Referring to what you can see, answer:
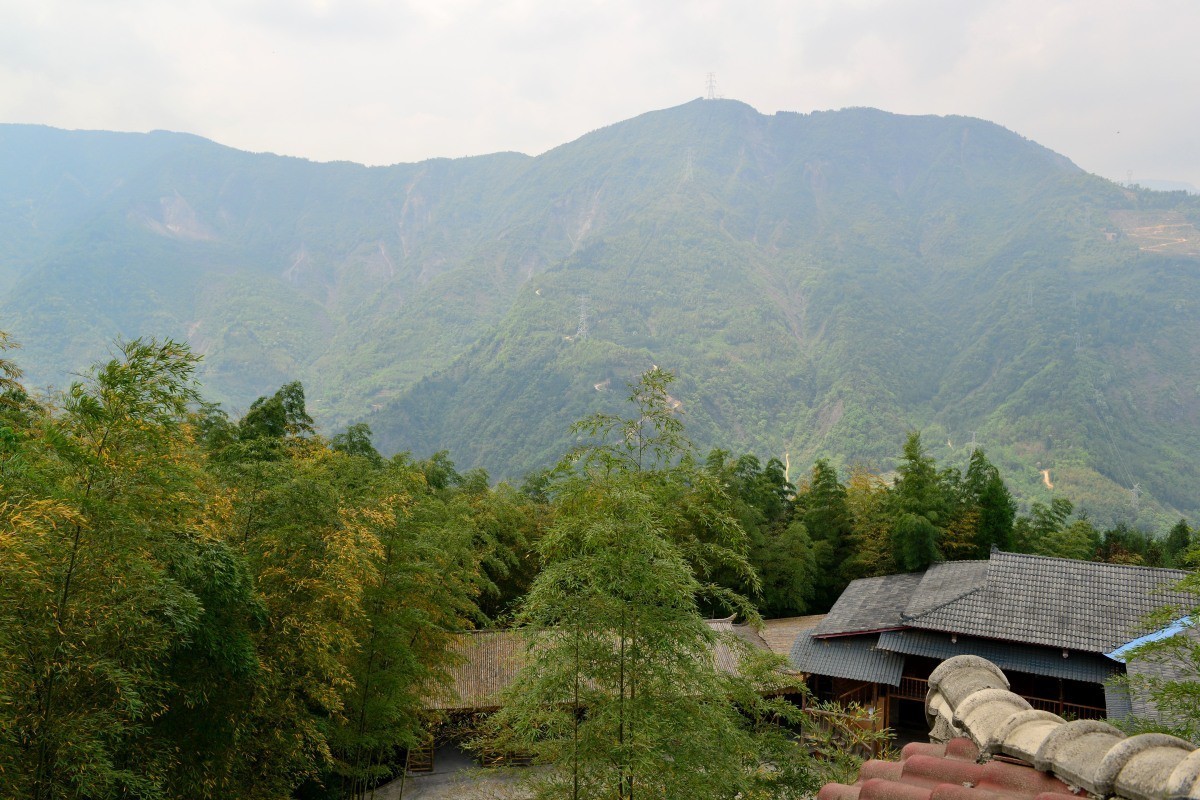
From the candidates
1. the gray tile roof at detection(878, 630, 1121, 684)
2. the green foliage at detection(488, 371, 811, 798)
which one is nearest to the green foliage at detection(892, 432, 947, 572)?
the gray tile roof at detection(878, 630, 1121, 684)

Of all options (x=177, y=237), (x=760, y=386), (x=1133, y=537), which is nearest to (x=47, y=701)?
(x=1133, y=537)

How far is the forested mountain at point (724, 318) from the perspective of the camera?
8056cm

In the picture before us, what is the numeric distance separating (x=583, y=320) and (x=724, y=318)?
91.9ft

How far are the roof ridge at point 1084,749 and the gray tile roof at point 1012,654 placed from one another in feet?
38.2

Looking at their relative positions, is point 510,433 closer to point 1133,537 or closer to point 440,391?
point 440,391

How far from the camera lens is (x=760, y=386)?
325 ft

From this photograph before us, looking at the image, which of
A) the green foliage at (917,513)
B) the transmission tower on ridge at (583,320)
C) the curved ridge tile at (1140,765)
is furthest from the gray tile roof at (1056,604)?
the transmission tower on ridge at (583,320)

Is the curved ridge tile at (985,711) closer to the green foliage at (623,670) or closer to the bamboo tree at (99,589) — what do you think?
the green foliage at (623,670)

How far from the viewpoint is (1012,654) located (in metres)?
14.1

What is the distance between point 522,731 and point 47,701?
332cm

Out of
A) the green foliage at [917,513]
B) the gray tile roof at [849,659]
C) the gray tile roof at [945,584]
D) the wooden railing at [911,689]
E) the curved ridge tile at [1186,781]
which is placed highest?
the green foliage at [917,513]

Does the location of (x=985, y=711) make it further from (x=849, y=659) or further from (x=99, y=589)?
(x=849, y=659)

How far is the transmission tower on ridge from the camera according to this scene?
331 feet

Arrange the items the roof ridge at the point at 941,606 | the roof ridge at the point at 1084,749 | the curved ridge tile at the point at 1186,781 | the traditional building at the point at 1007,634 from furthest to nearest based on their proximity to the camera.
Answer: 1. the roof ridge at the point at 941,606
2. the traditional building at the point at 1007,634
3. the roof ridge at the point at 1084,749
4. the curved ridge tile at the point at 1186,781
